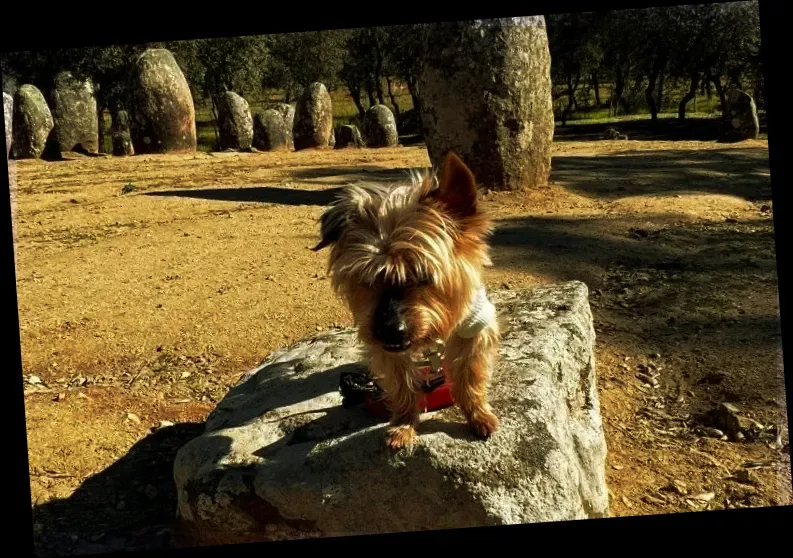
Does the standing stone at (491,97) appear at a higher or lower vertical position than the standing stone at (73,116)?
lower

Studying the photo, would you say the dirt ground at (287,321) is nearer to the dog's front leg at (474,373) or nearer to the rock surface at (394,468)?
the rock surface at (394,468)

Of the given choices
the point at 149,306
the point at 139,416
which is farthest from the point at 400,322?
the point at 149,306

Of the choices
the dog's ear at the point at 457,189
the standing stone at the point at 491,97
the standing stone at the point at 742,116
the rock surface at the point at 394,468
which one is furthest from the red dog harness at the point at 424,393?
the standing stone at the point at 742,116

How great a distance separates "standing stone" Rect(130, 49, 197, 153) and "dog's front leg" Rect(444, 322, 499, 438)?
79.0ft

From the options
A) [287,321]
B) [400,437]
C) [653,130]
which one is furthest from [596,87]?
[400,437]

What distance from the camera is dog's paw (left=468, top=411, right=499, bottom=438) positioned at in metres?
3.51

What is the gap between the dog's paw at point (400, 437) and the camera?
137 inches

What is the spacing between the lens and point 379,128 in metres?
29.1

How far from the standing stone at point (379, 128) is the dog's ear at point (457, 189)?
26.3 meters

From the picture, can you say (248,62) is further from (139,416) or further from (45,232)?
(139,416)

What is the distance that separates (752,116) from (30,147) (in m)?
25.8

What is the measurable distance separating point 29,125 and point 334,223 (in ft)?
84.2

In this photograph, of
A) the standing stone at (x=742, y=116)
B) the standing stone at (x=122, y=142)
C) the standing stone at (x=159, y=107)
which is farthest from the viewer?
the standing stone at (x=122, y=142)

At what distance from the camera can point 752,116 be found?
2259cm
